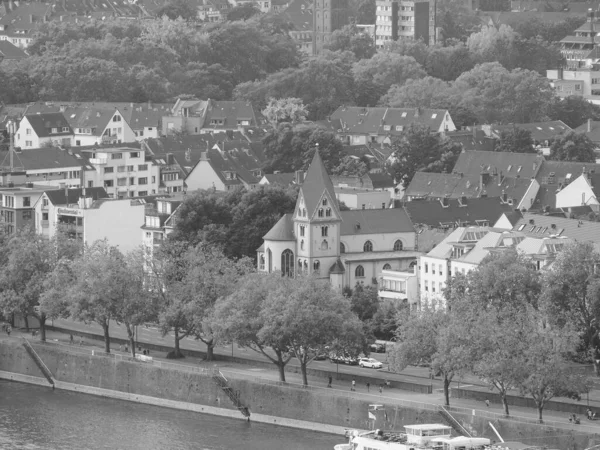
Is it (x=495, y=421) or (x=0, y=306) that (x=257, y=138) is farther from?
(x=495, y=421)

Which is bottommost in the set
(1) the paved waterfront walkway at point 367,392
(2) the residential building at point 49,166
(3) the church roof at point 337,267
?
(1) the paved waterfront walkway at point 367,392

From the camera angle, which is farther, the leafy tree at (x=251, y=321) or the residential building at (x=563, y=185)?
the residential building at (x=563, y=185)

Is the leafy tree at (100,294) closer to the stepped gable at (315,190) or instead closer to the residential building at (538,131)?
the stepped gable at (315,190)

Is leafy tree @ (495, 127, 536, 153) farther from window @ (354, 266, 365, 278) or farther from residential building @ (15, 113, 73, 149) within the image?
window @ (354, 266, 365, 278)

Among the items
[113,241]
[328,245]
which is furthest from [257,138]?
[328,245]

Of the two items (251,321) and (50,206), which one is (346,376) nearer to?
(251,321)

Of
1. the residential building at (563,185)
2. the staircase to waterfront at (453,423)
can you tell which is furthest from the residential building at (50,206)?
the staircase to waterfront at (453,423)
